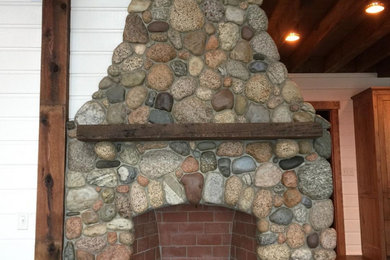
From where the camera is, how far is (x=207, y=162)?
9.18ft

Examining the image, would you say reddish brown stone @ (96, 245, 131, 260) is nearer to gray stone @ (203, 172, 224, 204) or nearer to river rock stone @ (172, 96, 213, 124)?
gray stone @ (203, 172, 224, 204)

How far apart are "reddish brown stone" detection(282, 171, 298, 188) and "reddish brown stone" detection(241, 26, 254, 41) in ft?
3.34

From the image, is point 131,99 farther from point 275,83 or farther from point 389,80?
point 389,80

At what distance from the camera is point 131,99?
283 centimetres

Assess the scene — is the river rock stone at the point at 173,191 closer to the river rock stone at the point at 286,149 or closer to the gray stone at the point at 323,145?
the river rock stone at the point at 286,149

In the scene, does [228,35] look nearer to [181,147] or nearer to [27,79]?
[181,147]

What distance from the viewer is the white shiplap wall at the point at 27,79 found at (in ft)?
9.31

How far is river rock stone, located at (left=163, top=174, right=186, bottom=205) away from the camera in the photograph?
9.05 feet

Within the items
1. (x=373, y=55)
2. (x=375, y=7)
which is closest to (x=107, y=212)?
(x=375, y=7)

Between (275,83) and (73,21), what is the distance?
156cm

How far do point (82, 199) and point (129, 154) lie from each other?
44 cm

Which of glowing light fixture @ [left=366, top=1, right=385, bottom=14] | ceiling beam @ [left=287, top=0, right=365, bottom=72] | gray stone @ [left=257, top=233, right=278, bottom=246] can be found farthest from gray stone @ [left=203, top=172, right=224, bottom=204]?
glowing light fixture @ [left=366, top=1, right=385, bottom=14]

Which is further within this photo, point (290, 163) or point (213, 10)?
point (213, 10)

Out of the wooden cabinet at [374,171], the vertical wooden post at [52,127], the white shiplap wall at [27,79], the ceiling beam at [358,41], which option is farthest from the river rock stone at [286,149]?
the wooden cabinet at [374,171]
